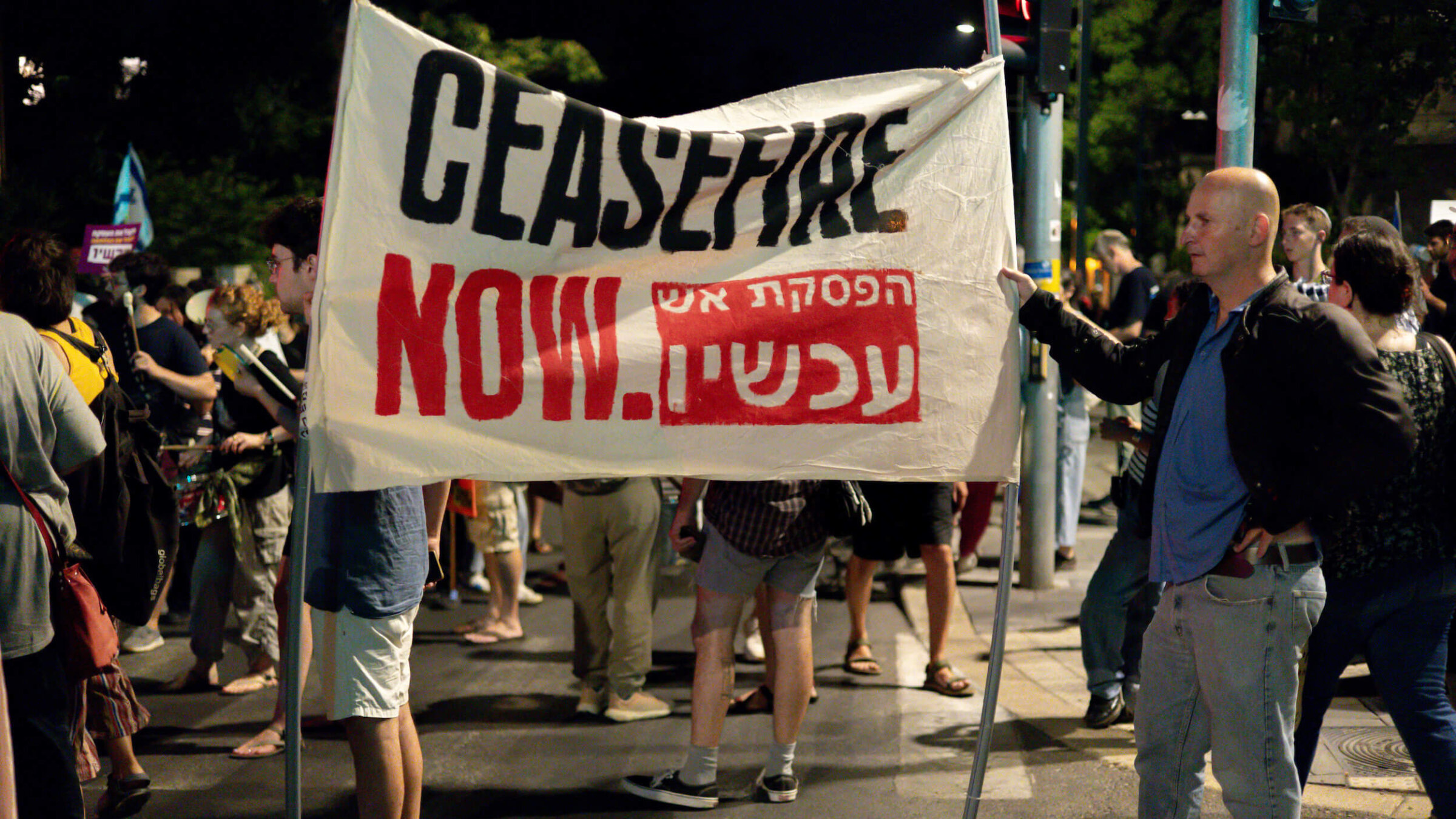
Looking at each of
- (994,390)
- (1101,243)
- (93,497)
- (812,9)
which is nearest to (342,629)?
(93,497)

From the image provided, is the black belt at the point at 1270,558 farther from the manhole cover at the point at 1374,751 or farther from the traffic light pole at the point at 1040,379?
the traffic light pole at the point at 1040,379

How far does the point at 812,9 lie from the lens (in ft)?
130

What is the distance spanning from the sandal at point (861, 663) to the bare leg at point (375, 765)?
11.6 ft

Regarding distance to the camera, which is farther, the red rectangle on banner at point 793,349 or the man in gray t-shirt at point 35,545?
the red rectangle on banner at point 793,349

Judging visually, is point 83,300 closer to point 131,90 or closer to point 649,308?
point 649,308

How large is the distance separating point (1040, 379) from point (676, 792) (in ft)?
16.7

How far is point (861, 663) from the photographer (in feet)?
23.3

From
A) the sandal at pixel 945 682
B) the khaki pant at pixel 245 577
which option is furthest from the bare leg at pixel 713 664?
the khaki pant at pixel 245 577

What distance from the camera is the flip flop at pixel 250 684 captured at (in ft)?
22.0

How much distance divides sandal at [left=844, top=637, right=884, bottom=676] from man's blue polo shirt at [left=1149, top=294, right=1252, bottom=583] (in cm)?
358

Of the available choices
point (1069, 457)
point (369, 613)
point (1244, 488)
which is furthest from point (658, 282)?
point (1069, 457)

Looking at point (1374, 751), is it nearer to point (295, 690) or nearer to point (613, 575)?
point (613, 575)

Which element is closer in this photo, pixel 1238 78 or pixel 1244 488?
pixel 1244 488

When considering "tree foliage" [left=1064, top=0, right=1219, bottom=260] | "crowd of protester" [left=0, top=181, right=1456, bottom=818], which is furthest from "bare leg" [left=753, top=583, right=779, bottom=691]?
"tree foliage" [left=1064, top=0, right=1219, bottom=260]
